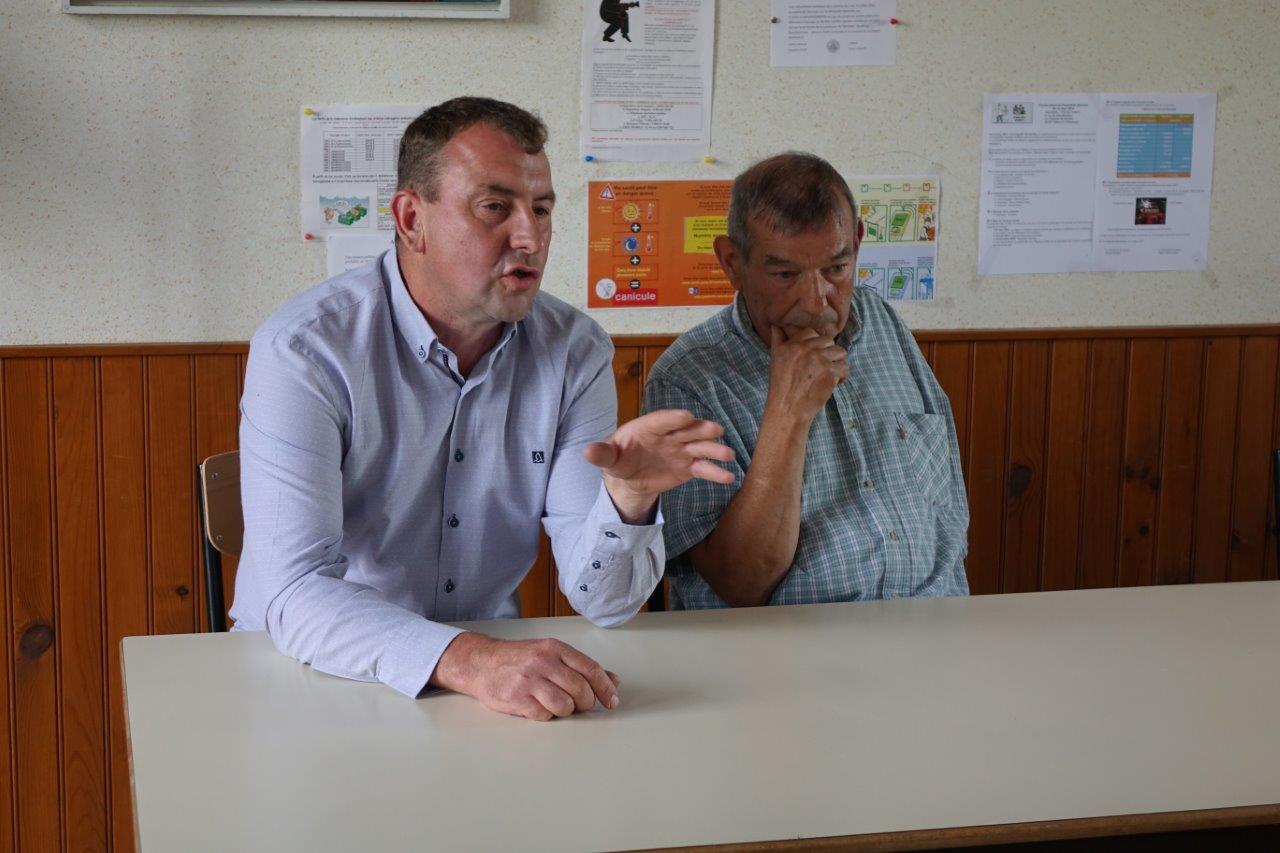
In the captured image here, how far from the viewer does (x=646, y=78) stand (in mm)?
2768

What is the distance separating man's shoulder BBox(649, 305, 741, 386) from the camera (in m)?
2.13

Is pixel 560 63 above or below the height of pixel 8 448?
above

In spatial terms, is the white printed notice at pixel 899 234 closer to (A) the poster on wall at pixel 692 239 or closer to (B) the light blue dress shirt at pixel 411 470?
(A) the poster on wall at pixel 692 239

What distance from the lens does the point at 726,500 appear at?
6.71ft

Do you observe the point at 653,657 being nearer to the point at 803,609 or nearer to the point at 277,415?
the point at 803,609

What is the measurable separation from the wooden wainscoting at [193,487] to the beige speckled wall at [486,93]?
0.08 meters

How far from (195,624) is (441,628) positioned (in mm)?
1429

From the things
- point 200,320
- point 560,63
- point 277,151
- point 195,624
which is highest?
point 560,63

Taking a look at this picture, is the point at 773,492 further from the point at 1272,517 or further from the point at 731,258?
the point at 1272,517

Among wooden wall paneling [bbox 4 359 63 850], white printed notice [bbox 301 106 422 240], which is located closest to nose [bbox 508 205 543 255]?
white printed notice [bbox 301 106 422 240]

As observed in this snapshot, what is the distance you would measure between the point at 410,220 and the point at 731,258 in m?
0.61

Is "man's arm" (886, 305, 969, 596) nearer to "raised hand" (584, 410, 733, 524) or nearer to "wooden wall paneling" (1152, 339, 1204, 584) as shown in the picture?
"raised hand" (584, 410, 733, 524)

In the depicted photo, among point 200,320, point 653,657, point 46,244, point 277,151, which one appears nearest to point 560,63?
point 277,151

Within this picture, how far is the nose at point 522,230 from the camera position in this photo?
5.96 feet
